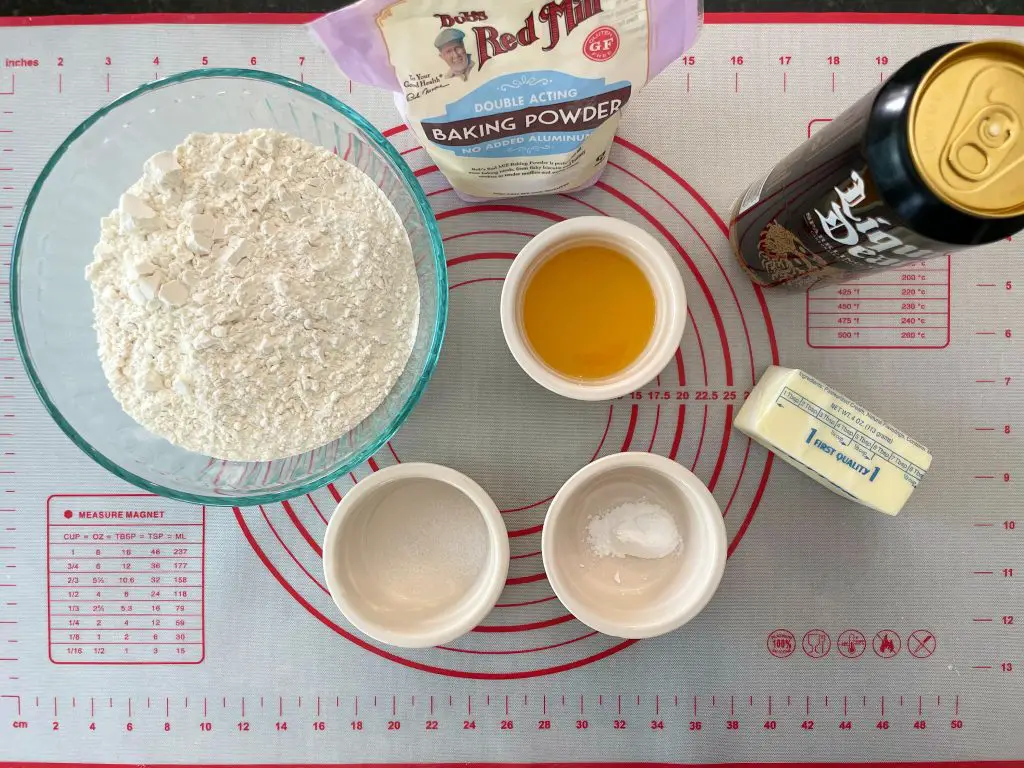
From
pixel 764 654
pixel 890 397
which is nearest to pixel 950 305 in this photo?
pixel 890 397

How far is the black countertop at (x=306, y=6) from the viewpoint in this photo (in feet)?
2.34

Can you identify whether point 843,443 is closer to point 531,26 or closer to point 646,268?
point 646,268

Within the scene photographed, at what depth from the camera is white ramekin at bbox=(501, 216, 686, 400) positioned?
608 millimetres

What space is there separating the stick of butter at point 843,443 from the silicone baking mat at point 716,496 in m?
0.08

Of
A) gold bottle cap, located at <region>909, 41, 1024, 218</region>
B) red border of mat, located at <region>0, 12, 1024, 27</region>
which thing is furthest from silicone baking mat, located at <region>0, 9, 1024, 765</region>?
gold bottle cap, located at <region>909, 41, 1024, 218</region>

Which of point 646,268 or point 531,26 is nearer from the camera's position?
point 531,26

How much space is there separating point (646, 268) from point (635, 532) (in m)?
0.26

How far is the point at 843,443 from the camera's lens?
2.09 ft

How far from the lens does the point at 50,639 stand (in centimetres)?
73

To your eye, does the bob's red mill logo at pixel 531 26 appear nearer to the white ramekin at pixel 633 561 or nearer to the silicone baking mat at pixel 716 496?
the silicone baking mat at pixel 716 496

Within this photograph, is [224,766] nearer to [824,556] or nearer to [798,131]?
[824,556]

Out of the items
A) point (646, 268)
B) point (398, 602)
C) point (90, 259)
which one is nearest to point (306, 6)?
point (90, 259)

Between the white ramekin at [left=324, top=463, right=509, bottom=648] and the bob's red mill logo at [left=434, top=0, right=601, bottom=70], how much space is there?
14.4 inches

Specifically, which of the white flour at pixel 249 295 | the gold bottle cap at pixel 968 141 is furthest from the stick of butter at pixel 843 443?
the white flour at pixel 249 295
